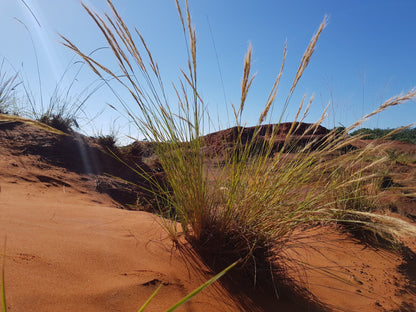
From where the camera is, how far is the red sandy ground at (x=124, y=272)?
93 centimetres

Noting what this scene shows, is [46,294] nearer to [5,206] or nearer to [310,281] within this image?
[5,206]

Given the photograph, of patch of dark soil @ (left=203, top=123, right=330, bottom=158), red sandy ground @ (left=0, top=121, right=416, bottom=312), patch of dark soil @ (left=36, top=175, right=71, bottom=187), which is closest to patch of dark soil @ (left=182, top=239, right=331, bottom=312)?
red sandy ground @ (left=0, top=121, right=416, bottom=312)

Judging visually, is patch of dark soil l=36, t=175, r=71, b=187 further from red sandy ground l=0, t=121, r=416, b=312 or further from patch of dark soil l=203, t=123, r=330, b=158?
patch of dark soil l=203, t=123, r=330, b=158

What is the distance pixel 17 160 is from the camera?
3576 millimetres

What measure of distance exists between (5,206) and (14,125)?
12.8 feet

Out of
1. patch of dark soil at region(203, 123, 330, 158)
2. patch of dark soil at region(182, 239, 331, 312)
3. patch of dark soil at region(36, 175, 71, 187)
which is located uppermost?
patch of dark soil at region(203, 123, 330, 158)

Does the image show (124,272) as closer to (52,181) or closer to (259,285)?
→ (259,285)

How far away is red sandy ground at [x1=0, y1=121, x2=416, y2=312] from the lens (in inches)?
36.8

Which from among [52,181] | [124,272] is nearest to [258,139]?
[124,272]

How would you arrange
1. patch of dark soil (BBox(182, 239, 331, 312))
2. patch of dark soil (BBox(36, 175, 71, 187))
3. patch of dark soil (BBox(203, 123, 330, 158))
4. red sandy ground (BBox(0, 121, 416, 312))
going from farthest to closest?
patch of dark soil (BBox(36, 175, 71, 187))
patch of dark soil (BBox(203, 123, 330, 158))
patch of dark soil (BBox(182, 239, 331, 312))
red sandy ground (BBox(0, 121, 416, 312))

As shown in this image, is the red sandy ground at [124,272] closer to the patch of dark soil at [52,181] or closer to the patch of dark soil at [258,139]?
the patch of dark soil at [258,139]

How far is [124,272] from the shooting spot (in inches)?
46.0

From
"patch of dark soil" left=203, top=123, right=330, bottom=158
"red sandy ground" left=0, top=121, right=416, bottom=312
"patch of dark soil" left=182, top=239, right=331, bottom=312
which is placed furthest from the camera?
"patch of dark soil" left=203, top=123, right=330, bottom=158

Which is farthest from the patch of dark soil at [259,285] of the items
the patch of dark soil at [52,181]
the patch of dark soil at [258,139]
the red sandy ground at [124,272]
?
the patch of dark soil at [52,181]
